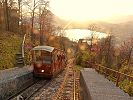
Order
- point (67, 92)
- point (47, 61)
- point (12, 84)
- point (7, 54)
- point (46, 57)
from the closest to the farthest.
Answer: point (12, 84) < point (67, 92) < point (47, 61) < point (46, 57) < point (7, 54)


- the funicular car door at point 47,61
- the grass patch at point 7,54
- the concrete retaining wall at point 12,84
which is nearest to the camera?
the concrete retaining wall at point 12,84

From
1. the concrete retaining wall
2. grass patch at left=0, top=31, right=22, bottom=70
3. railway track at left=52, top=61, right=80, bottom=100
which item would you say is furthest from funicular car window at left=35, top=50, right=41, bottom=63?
grass patch at left=0, top=31, right=22, bottom=70

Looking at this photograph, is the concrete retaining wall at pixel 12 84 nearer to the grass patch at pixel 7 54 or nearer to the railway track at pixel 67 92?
the railway track at pixel 67 92

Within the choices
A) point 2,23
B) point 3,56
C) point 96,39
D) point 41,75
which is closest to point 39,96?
point 41,75

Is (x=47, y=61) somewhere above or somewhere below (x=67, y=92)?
above

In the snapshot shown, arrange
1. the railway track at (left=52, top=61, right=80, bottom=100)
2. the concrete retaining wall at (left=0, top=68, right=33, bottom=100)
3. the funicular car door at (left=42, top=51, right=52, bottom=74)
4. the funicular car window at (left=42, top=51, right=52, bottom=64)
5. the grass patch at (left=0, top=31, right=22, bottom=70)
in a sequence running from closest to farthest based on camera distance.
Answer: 1. the concrete retaining wall at (left=0, top=68, right=33, bottom=100)
2. the railway track at (left=52, top=61, right=80, bottom=100)
3. the funicular car door at (left=42, top=51, right=52, bottom=74)
4. the funicular car window at (left=42, top=51, right=52, bottom=64)
5. the grass patch at (left=0, top=31, right=22, bottom=70)

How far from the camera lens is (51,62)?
2633cm

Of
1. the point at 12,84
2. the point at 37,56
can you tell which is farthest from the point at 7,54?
the point at 12,84

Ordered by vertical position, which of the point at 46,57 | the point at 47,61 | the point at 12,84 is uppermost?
the point at 46,57

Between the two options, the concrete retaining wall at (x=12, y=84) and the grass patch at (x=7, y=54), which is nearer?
the concrete retaining wall at (x=12, y=84)

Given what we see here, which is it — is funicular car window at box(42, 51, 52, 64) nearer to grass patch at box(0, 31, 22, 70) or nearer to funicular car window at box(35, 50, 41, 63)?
funicular car window at box(35, 50, 41, 63)

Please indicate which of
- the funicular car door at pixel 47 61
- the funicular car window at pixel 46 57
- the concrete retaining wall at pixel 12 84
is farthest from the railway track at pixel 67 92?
the concrete retaining wall at pixel 12 84

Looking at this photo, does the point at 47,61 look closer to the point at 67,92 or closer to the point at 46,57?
the point at 46,57

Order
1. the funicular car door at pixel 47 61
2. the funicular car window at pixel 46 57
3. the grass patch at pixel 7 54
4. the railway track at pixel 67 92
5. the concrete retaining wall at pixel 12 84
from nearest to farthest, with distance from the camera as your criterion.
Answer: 1. the concrete retaining wall at pixel 12 84
2. the railway track at pixel 67 92
3. the funicular car door at pixel 47 61
4. the funicular car window at pixel 46 57
5. the grass patch at pixel 7 54
